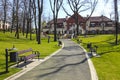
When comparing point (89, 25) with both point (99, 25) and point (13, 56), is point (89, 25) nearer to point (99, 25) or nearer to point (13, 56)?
point (99, 25)

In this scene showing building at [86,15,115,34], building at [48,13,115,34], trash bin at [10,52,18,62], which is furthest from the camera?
building at [86,15,115,34]

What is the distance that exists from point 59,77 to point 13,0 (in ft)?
131

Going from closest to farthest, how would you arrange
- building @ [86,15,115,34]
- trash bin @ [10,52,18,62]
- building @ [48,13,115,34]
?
trash bin @ [10,52,18,62] < building @ [48,13,115,34] < building @ [86,15,115,34]

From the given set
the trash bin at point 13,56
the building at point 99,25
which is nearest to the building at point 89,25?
the building at point 99,25

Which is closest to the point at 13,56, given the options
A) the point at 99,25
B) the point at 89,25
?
the point at 89,25

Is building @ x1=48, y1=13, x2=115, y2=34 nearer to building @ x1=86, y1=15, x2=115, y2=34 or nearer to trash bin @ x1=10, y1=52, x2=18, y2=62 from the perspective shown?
building @ x1=86, y1=15, x2=115, y2=34

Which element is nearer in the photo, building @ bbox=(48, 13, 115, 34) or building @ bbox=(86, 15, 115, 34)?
building @ bbox=(48, 13, 115, 34)

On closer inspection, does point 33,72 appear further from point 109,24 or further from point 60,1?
point 109,24

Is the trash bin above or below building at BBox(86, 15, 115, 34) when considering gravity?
below

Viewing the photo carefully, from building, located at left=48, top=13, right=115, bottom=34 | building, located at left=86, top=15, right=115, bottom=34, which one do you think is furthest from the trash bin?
building, located at left=86, top=15, right=115, bottom=34

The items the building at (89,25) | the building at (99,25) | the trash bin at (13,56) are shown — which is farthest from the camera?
the building at (99,25)

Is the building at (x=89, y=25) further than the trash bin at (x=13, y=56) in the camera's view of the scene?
Yes

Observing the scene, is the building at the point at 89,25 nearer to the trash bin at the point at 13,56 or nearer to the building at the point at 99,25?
the building at the point at 99,25

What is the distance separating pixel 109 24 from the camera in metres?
106
